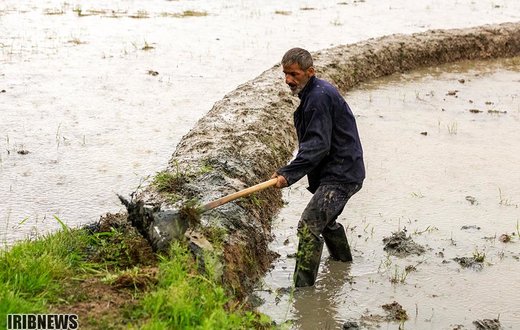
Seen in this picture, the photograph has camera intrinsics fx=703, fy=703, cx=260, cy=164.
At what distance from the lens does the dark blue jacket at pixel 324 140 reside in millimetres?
4418

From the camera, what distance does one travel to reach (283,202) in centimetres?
627

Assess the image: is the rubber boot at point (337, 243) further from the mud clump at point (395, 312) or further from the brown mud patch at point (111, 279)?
the brown mud patch at point (111, 279)

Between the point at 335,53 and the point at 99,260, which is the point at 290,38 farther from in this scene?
the point at 99,260

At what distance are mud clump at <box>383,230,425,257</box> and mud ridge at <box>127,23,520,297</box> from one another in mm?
926

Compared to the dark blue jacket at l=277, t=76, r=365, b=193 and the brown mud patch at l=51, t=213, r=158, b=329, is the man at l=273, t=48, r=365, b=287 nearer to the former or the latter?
the dark blue jacket at l=277, t=76, r=365, b=193

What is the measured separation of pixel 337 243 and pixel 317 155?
91cm

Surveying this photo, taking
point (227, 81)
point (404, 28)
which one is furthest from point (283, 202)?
point (404, 28)

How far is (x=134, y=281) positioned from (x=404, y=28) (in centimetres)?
1189

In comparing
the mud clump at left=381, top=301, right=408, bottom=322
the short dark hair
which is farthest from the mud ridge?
the short dark hair

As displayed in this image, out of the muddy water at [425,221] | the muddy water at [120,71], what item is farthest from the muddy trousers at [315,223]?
the muddy water at [120,71]

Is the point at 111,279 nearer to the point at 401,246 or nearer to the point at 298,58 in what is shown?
the point at 298,58

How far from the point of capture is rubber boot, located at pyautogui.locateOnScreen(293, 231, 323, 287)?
4.63 m

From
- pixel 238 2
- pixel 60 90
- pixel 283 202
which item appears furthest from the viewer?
pixel 238 2

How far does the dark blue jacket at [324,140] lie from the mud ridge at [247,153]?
0.67m
